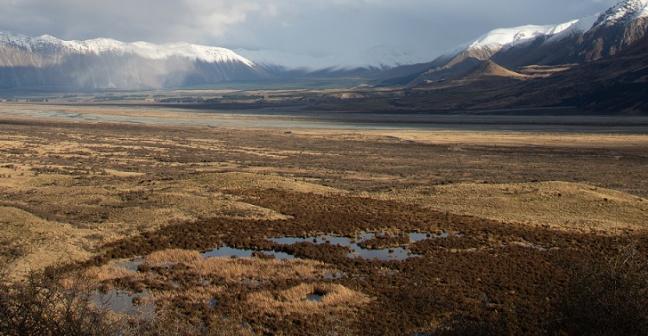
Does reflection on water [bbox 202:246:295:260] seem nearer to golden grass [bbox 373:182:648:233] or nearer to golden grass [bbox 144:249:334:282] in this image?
golden grass [bbox 144:249:334:282]

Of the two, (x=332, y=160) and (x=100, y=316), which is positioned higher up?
(x=100, y=316)

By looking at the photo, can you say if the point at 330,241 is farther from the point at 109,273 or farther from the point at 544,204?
the point at 544,204

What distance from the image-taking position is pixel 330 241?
3209 cm

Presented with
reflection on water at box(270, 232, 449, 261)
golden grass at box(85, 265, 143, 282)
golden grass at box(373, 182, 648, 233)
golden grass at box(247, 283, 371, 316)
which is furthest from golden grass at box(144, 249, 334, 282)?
golden grass at box(373, 182, 648, 233)

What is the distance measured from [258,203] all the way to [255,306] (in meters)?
21.0

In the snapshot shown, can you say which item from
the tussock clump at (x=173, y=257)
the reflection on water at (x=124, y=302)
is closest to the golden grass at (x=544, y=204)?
the tussock clump at (x=173, y=257)

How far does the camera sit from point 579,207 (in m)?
42.2

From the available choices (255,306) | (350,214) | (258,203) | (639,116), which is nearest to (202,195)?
(258,203)

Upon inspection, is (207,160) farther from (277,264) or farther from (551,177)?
(277,264)

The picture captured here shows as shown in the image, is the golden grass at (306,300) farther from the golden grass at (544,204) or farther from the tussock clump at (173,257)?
the golden grass at (544,204)

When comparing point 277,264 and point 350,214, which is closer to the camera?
point 277,264

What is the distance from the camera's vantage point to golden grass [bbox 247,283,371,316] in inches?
821

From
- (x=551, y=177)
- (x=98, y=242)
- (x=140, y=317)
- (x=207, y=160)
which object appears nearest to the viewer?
(x=140, y=317)

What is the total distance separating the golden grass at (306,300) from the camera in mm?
20855
